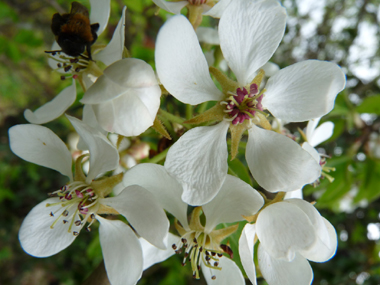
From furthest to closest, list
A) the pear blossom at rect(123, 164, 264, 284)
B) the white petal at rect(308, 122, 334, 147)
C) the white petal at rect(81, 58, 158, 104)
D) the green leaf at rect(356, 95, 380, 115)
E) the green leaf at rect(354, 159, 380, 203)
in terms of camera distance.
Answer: the green leaf at rect(354, 159, 380, 203), the green leaf at rect(356, 95, 380, 115), the white petal at rect(308, 122, 334, 147), the pear blossom at rect(123, 164, 264, 284), the white petal at rect(81, 58, 158, 104)

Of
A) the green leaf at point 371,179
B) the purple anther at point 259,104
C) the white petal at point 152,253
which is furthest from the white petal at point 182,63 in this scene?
the green leaf at point 371,179

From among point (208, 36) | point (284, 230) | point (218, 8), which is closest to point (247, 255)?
point (284, 230)

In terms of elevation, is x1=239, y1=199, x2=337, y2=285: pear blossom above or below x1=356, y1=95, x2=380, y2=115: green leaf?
above

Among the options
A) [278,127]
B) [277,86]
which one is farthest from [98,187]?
[278,127]

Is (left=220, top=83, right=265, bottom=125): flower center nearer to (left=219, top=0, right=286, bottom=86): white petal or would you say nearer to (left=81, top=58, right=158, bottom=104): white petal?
(left=219, top=0, right=286, bottom=86): white petal

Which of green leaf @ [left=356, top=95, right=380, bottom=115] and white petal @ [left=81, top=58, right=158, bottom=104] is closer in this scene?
white petal @ [left=81, top=58, right=158, bottom=104]

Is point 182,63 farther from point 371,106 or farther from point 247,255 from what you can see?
point 371,106

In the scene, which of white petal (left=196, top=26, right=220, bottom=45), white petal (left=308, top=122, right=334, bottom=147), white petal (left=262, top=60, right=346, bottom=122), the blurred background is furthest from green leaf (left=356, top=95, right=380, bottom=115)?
white petal (left=262, top=60, right=346, bottom=122)
